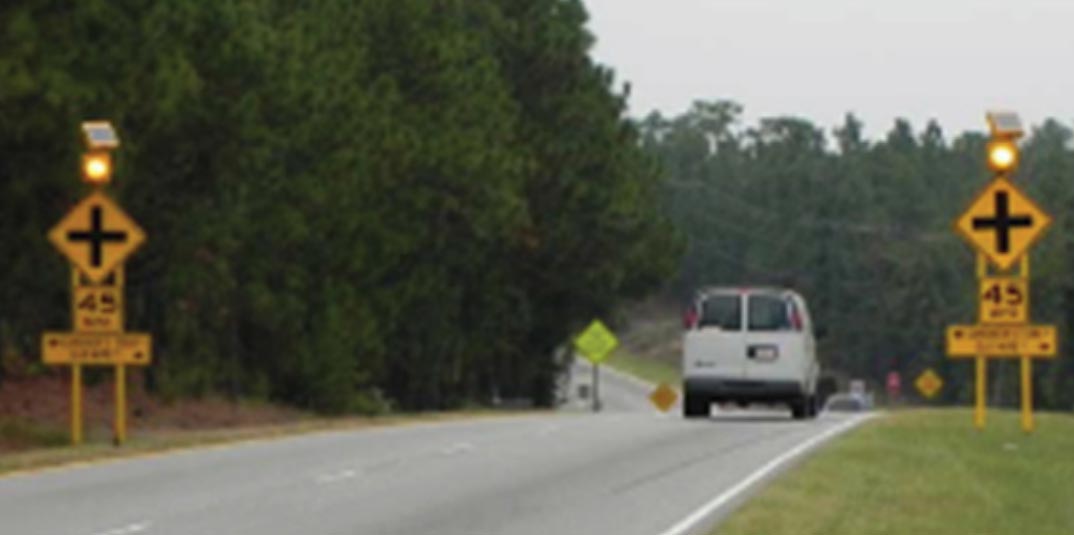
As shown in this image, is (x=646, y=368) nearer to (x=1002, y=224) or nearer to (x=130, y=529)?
(x=1002, y=224)

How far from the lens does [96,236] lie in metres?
31.8

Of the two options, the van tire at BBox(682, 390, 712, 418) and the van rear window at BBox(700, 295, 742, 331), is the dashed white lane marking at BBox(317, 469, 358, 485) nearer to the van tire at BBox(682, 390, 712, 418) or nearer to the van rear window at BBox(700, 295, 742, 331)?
the van rear window at BBox(700, 295, 742, 331)

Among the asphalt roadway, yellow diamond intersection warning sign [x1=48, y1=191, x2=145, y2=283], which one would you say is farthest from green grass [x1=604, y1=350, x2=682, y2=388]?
yellow diamond intersection warning sign [x1=48, y1=191, x2=145, y2=283]

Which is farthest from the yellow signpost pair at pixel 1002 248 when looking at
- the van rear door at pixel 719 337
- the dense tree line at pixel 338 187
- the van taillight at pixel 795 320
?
the dense tree line at pixel 338 187

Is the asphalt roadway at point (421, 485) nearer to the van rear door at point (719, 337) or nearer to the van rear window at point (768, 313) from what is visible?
the van rear door at point (719, 337)

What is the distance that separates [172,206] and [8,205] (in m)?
5.42

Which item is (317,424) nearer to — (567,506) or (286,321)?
(286,321)

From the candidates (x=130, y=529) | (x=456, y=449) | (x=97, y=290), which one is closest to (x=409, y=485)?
(x=130, y=529)

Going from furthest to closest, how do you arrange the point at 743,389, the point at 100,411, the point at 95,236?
the point at 100,411 < the point at 743,389 < the point at 95,236

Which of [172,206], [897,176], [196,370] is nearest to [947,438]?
[172,206]

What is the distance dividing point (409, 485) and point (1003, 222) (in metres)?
10.1

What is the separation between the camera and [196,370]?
5119 cm

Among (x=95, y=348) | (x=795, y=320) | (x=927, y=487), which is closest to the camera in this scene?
(x=927, y=487)

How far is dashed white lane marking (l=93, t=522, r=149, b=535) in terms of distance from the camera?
62.9ft
